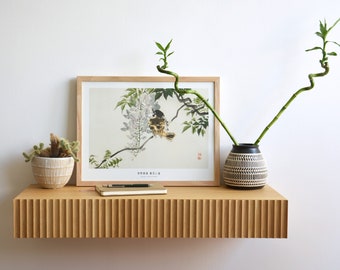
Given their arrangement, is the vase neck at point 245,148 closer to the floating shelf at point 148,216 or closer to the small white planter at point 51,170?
the floating shelf at point 148,216

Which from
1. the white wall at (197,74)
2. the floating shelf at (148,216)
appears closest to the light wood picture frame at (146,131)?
the white wall at (197,74)

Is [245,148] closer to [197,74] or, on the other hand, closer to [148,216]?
[197,74]

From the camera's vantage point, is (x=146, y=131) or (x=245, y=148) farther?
(x=146, y=131)

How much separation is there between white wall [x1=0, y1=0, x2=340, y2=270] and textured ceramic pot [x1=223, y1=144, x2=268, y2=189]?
5.7 inches

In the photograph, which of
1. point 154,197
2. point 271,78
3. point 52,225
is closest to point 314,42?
point 271,78

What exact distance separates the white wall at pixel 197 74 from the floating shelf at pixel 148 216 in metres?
0.33

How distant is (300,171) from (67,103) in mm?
1065

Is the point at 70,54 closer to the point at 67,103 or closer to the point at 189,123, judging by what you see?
the point at 67,103

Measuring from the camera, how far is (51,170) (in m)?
2.04

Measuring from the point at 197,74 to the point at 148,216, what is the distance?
67 cm

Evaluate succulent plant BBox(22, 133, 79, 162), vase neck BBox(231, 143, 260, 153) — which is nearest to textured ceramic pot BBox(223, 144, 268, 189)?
vase neck BBox(231, 143, 260, 153)

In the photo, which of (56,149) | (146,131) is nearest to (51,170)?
(56,149)

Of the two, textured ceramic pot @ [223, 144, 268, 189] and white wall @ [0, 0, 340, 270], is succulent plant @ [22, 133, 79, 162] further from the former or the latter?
textured ceramic pot @ [223, 144, 268, 189]

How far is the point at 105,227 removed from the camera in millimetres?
1922
